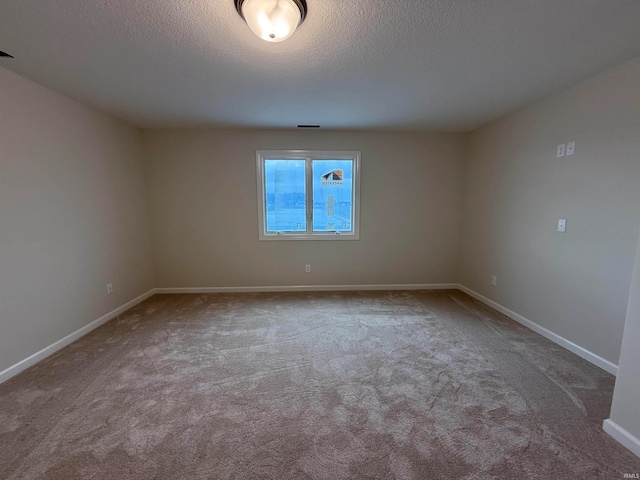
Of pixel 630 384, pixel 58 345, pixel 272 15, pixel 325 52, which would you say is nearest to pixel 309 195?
pixel 325 52

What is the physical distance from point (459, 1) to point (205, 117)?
2735 millimetres

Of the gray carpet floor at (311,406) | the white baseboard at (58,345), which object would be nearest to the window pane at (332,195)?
the gray carpet floor at (311,406)

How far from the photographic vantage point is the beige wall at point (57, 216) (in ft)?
6.58

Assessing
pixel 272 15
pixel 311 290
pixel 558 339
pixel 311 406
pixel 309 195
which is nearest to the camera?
pixel 272 15

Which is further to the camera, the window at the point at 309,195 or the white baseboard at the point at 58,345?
the window at the point at 309,195

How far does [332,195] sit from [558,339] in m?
3.02

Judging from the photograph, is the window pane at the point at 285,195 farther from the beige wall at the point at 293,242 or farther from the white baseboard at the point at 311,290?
the white baseboard at the point at 311,290

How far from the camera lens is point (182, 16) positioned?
1427 mm

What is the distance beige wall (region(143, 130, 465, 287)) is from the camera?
368 centimetres

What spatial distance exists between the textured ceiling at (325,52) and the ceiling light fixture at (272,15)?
0.29 ft

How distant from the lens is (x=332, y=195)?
3918 millimetres

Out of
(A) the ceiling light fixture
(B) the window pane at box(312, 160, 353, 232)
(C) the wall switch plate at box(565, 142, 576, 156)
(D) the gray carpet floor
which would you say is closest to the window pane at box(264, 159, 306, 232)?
(B) the window pane at box(312, 160, 353, 232)

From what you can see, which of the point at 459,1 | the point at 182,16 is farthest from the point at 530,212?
the point at 182,16

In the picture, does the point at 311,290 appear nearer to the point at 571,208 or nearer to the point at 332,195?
the point at 332,195
